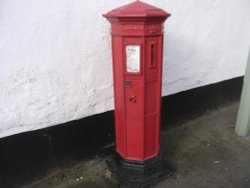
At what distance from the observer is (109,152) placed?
2.94m

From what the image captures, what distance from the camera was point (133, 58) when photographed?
1.99 meters

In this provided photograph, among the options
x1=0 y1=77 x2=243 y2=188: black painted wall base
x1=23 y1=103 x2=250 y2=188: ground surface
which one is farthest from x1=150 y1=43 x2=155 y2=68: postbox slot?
x1=23 y1=103 x2=250 y2=188: ground surface

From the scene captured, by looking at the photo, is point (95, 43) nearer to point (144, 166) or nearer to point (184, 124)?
point (144, 166)

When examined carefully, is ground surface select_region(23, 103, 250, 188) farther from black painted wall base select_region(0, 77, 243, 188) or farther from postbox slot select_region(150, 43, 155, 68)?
postbox slot select_region(150, 43, 155, 68)

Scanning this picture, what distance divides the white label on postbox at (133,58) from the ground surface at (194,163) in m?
1.30

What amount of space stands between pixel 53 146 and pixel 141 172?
100 centimetres

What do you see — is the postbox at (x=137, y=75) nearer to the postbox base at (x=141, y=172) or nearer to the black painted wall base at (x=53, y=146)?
the postbox base at (x=141, y=172)

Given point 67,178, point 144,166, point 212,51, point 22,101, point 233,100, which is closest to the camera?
point 22,101

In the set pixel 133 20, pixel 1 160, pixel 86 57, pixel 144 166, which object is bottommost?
pixel 144 166

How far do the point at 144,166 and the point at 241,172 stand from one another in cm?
116

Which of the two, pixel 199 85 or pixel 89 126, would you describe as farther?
pixel 199 85

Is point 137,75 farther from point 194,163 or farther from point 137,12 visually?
point 194,163

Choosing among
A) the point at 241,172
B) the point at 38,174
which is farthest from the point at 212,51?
the point at 38,174

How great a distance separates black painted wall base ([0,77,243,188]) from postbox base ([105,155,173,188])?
45 cm
